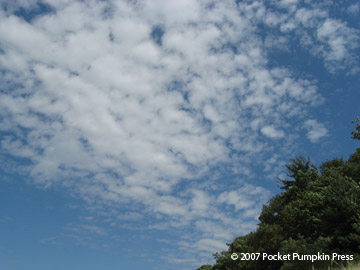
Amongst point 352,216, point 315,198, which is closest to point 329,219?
point 352,216

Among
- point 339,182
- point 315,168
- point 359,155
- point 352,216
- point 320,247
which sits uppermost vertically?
point 315,168

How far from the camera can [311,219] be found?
1369 inches

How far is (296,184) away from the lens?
5541 centimetres

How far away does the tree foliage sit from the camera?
2586cm

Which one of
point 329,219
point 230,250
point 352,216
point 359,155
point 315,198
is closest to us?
point 352,216

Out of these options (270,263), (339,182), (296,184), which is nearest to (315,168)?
(296,184)

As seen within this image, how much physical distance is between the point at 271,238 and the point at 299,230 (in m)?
5.89

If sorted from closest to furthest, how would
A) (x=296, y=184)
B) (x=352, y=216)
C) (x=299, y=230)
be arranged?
(x=352, y=216)
(x=299, y=230)
(x=296, y=184)

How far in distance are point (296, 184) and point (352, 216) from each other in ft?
100

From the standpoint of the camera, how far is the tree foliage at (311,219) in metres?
25.9

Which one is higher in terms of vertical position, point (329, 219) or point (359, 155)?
point (359, 155)

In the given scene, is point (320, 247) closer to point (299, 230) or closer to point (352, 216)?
point (352, 216)

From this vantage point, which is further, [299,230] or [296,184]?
[296,184]

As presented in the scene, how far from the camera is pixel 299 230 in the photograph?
39781 millimetres
